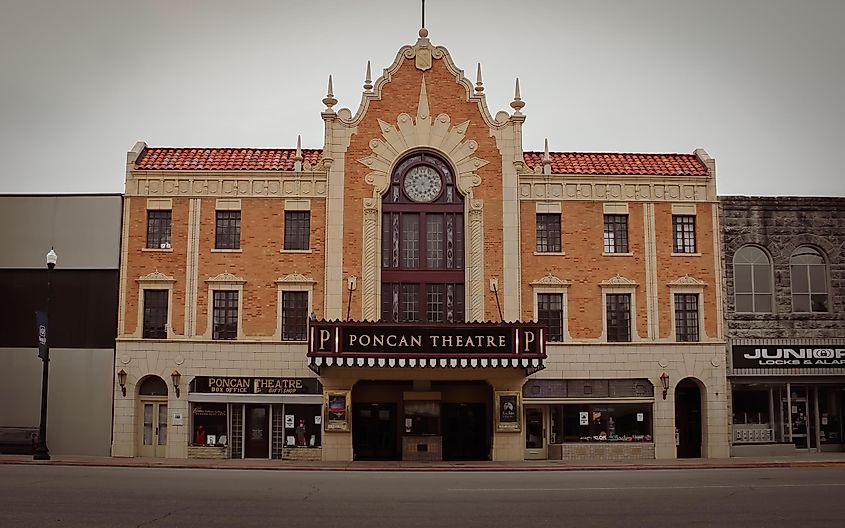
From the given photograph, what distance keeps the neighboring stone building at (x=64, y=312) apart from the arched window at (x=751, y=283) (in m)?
22.5

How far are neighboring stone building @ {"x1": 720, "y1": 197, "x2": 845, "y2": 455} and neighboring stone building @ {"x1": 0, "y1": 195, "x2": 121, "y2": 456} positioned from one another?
22.4m

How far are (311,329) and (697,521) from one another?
16.3m

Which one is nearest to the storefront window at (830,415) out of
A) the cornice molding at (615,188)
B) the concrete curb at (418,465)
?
the concrete curb at (418,465)

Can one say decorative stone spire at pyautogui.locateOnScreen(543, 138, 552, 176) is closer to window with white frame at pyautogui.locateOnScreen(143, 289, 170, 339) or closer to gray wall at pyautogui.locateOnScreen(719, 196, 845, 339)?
gray wall at pyautogui.locateOnScreen(719, 196, 845, 339)

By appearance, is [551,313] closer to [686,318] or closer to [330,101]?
[686,318]

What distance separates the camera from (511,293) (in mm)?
32406

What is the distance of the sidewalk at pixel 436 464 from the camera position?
27406 millimetres

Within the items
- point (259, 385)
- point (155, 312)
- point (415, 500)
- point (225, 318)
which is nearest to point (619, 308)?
point (259, 385)

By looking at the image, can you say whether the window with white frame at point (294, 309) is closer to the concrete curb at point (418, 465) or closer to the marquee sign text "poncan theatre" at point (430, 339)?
the marquee sign text "poncan theatre" at point (430, 339)

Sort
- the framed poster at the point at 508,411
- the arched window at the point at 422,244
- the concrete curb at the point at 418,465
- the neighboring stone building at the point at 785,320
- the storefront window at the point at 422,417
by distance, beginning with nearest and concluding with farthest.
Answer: the concrete curb at the point at 418,465
the framed poster at the point at 508,411
the storefront window at the point at 422,417
the arched window at the point at 422,244
the neighboring stone building at the point at 785,320

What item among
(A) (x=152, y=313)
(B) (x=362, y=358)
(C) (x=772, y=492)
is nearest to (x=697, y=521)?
(C) (x=772, y=492)

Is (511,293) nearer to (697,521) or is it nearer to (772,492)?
(772,492)

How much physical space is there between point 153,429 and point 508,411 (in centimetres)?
1253

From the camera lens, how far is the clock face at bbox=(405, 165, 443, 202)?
3312cm
